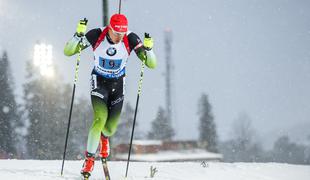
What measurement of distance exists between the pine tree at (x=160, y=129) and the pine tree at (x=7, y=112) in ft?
75.1

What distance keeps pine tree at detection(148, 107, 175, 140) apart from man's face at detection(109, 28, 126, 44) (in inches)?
2213

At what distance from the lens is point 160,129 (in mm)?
64562

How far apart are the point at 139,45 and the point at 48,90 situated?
40815 millimetres

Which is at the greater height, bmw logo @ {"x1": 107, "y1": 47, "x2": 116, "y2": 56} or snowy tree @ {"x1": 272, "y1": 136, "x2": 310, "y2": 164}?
snowy tree @ {"x1": 272, "y1": 136, "x2": 310, "y2": 164}

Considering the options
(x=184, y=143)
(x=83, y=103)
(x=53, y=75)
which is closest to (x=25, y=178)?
(x=184, y=143)

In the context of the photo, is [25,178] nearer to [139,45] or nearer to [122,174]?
[122,174]

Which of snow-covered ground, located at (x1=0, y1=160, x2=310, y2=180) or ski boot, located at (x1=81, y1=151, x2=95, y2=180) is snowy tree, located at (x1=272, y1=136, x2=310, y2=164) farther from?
ski boot, located at (x1=81, y1=151, x2=95, y2=180)

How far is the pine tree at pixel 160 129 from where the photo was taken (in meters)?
63.2

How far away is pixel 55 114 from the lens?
4394 cm

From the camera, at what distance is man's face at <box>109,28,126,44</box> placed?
6683 mm

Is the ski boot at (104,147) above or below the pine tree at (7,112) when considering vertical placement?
below

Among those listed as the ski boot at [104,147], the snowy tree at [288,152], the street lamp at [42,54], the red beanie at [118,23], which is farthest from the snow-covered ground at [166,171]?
the snowy tree at [288,152]

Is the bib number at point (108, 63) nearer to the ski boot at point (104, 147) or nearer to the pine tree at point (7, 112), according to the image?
the ski boot at point (104, 147)

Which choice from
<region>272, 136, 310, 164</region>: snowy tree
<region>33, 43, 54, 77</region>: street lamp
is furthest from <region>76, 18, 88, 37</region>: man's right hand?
<region>272, 136, 310, 164</region>: snowy tree
